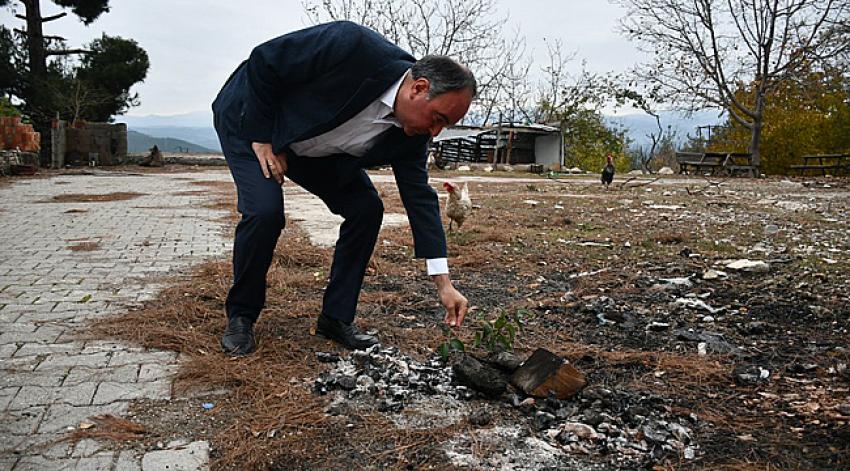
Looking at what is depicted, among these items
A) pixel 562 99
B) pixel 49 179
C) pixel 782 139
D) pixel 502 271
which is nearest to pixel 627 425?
pixel 502 271

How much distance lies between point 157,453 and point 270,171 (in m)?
1.21

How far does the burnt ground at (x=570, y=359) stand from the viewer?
2.06m

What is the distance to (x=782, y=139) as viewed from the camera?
80.7ft

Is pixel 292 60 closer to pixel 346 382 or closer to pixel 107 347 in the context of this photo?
pixel 346 382

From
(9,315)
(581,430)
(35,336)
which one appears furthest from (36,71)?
(581,430)

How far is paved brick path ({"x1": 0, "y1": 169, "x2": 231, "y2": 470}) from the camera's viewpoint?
205 centimetres

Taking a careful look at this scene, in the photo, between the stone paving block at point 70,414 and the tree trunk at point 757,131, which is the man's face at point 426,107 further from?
the tree trunk at point 757,131

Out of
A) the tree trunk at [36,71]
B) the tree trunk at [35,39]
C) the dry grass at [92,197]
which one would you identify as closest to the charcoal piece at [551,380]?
the dry grass at [92,197]

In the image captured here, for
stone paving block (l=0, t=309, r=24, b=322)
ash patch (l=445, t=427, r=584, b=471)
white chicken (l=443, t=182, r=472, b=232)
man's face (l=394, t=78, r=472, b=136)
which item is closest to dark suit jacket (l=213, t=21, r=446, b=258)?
man's face (l=394, t=78, r=472, b=136)

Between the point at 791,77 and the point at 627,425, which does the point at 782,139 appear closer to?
the point at 791,77

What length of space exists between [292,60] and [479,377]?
1.43m

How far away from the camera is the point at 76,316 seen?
352 cm

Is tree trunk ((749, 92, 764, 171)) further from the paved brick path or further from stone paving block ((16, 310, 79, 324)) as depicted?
stone paving block ((16, 310, 79, 324))

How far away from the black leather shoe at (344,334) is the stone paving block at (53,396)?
101cm
